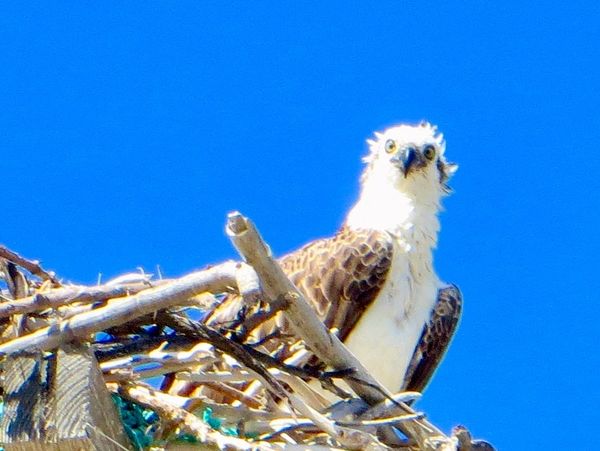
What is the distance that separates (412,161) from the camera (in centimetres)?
698

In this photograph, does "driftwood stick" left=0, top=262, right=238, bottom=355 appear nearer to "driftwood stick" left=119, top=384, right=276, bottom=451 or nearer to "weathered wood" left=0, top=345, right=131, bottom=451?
"weathered wood" left=0, top=345, right=131, bottom=451

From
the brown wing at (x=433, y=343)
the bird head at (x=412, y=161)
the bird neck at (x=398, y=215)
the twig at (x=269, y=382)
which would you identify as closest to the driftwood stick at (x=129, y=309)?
the twig at (x=269, y=382)

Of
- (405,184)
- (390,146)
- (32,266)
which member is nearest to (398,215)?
(405,184)

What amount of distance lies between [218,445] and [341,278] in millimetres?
2575

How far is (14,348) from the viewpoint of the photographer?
334cm

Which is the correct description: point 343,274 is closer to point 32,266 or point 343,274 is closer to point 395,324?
point 395,324

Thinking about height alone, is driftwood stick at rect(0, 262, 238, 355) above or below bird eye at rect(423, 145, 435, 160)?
below

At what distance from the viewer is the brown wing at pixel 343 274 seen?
19.5 feet

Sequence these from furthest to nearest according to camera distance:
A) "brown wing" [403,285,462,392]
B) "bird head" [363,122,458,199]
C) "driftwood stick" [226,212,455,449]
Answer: "bird head" [363,122,458,199]
"brown wing" [403,285,462,392]
"driftwood stick" [226,212,455,449]

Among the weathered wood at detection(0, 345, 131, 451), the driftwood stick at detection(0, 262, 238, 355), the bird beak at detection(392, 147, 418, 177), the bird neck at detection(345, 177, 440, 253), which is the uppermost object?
the bird beak at detection(392, 147, 418, 177)

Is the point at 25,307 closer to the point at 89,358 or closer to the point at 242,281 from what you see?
the point at 89,358

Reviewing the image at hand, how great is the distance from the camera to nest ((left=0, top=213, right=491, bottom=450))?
11.1ft

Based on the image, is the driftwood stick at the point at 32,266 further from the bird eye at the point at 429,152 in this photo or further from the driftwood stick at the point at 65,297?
the bird eye at the point at 429,152

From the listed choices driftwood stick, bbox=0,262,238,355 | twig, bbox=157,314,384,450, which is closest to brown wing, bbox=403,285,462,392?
twig, bbox=157,314,384,450
